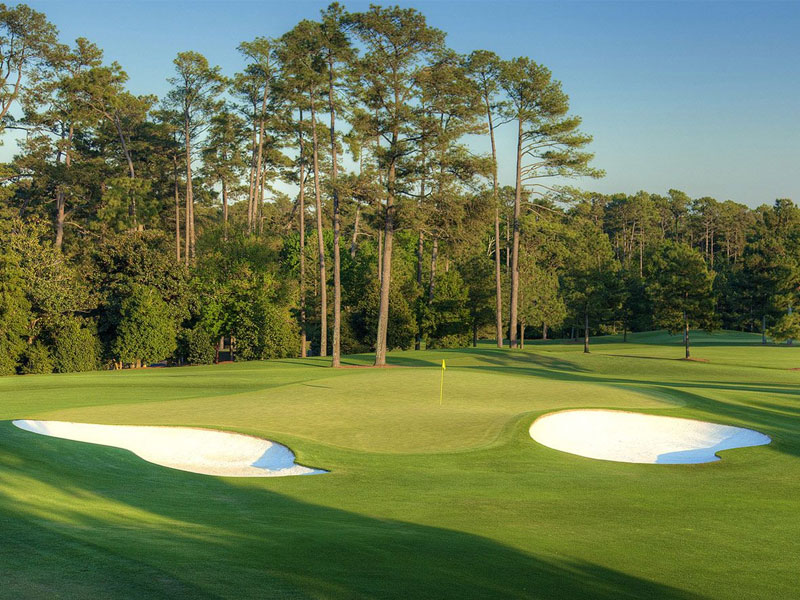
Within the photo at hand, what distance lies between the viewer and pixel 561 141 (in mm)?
48844

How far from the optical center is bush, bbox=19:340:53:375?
39.4 metres

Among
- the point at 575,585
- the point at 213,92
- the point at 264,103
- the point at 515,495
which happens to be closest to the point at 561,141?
the point at 264,103

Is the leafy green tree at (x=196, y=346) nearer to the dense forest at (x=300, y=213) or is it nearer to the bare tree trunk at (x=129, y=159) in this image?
the dense forest at (x=300, y=213)

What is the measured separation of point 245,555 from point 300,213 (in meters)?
47.4

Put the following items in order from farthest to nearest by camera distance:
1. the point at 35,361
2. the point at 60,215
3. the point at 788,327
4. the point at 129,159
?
the point at 129,159, the point at 60,215, the point at 788,327, the point at 35,361

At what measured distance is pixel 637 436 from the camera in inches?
646

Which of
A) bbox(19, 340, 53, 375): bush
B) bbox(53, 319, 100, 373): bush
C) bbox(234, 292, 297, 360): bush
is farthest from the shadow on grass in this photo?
bbox(234, 292, 297, 360): bush

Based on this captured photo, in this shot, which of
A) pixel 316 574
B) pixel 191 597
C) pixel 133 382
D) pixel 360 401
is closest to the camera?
pixel 191 597

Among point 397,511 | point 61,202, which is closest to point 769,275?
point 397,511

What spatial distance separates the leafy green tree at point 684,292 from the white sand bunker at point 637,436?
30.2 m

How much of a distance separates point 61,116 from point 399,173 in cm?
3130

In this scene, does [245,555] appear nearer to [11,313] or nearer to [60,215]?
[11,313]

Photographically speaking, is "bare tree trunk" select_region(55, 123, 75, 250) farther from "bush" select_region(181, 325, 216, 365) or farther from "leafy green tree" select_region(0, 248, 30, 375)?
"bush" select_region(181, 325, 216, 365)

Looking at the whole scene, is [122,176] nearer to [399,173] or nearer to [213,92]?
[213,92]
